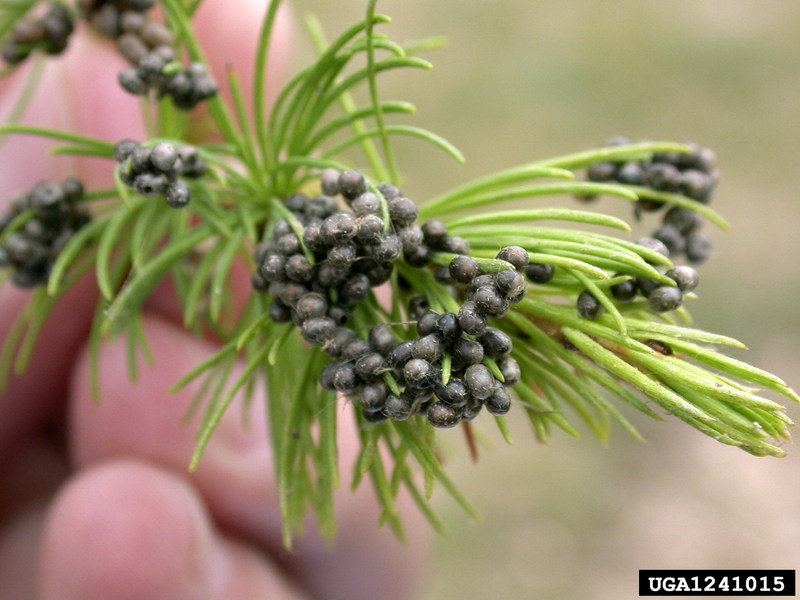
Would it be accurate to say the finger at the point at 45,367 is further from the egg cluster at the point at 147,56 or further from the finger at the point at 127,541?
the egg cluster at the point at 147,56

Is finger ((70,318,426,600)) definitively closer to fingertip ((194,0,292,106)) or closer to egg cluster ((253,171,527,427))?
fingertip ((194,0,292,106))

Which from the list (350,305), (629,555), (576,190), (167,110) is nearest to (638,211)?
(576,190)

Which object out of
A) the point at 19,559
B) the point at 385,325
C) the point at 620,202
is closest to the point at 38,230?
the point at 385,325

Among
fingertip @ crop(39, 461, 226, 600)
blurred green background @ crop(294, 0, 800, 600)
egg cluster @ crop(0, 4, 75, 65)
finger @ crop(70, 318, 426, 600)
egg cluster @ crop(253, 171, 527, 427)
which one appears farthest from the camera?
blurred green background @ crop(294, 0, 800, 600)

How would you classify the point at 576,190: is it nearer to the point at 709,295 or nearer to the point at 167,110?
the point at 167,110

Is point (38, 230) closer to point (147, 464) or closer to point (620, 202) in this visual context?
point (147, 464)

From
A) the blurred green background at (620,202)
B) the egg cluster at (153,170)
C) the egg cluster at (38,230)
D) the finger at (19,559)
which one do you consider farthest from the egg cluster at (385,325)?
the blurred green background at (620,202)

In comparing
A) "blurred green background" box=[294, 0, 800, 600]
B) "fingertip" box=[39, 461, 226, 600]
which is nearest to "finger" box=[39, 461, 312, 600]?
"fingertip" box=[39, 461, 226, 600]
